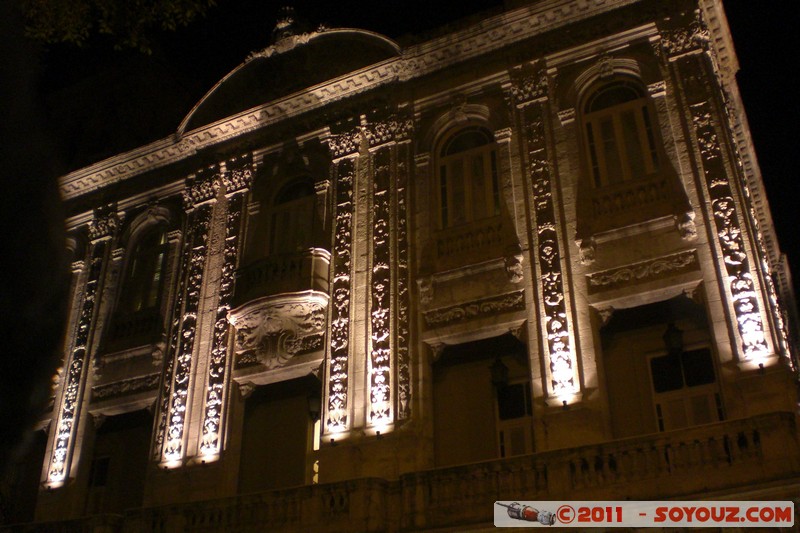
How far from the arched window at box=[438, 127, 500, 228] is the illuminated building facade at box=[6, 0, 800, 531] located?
68 mm

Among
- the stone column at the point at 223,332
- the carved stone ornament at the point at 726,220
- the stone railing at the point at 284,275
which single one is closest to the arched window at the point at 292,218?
the stone railing at the point at 284,275

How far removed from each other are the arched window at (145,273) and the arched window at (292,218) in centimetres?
340

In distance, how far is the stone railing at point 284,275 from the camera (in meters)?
18.8

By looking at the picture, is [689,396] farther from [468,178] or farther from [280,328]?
[280,328]

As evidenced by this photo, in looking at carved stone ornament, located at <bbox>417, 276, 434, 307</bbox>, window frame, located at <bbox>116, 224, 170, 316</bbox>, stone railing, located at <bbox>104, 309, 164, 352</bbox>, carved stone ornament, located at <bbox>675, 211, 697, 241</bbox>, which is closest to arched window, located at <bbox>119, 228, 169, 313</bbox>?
window frame, located at <bbox>116, 224, 170, 316</bbox>

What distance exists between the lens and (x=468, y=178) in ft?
61.9

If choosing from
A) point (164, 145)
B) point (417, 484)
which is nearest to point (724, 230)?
point (417, 484)

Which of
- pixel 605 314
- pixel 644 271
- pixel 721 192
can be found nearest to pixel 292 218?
pixel 605 314

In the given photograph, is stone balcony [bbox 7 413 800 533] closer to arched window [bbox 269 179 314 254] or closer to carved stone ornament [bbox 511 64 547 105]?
arched window [bbox 269 179 314 254]

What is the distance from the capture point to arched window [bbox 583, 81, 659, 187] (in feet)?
56.2

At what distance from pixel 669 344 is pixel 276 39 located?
13415 millimetres

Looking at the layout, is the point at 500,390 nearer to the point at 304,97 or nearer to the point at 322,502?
the point at 322,502

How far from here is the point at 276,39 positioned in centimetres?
2266

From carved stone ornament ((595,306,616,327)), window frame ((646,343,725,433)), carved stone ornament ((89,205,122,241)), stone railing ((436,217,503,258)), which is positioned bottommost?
window frame ((646,343,725,433))
